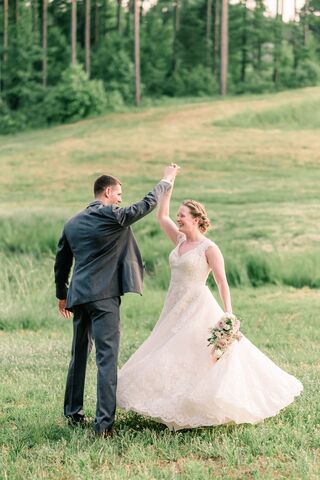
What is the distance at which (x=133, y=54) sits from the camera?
191 feet

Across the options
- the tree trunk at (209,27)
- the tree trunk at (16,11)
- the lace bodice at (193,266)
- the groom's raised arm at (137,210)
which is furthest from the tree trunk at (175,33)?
the groom's raised arm at (137,210)

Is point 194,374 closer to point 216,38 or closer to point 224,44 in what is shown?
point 224,44

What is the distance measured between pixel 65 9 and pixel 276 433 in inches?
2244

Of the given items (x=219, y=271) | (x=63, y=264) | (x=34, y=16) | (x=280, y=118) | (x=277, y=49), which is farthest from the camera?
(x=34, y=16)

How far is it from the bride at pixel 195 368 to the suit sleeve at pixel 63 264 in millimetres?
820

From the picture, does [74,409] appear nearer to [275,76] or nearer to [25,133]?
[25,133]

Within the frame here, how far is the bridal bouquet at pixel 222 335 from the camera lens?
659cm

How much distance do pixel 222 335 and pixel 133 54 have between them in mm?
53295

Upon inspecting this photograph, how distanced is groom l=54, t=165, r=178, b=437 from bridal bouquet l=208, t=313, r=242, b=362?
0.68m

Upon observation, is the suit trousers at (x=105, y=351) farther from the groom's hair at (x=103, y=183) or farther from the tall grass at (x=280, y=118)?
the tall grass at (x=280, y=118)

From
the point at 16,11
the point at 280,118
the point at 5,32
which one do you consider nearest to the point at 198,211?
the point at 280,118

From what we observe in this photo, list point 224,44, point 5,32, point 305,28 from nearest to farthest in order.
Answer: point 224,44 → point 5,32 → point 305,28

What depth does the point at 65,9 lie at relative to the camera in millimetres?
60406

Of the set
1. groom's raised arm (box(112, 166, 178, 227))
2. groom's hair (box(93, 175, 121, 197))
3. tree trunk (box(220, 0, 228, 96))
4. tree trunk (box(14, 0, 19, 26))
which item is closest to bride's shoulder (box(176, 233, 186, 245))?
groom's raised arm (box(112, 166, 178, 227))
